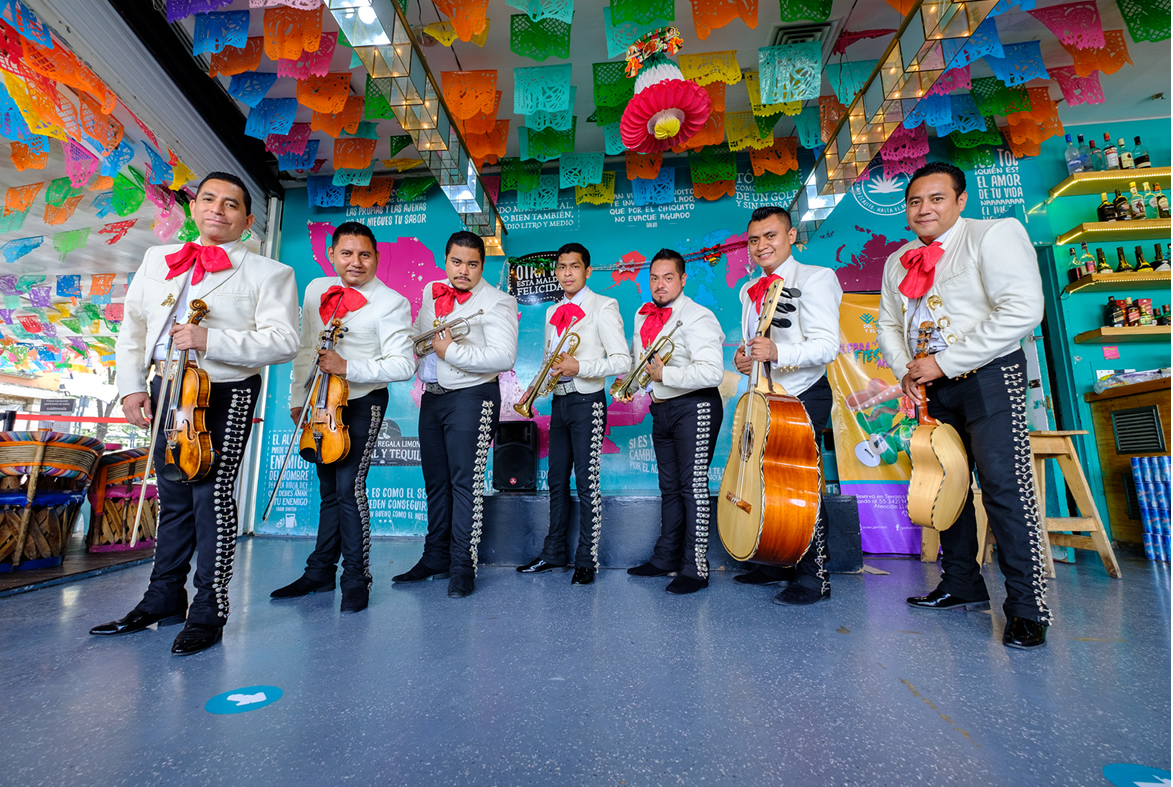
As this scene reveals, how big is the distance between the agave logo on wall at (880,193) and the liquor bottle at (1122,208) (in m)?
1.61

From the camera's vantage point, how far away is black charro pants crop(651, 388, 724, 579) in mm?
2672

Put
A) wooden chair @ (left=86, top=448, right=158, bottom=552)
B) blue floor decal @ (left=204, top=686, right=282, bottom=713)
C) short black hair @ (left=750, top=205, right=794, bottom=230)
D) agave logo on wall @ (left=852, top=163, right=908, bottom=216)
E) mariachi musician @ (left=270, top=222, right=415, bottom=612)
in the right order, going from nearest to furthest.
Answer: blue floor decal @ (left=204, top=686, right=282, bottom=713)
mariachi musician @ (left=270, top=222, right=415, bottom=612)
short black hair @ (left=750, top=205, right=794, bottom=230)
wooden chair @ (left=86, top=448, right=158, bottom=552)
agave logo on wall @ (left=852, top=163, right=908, bottom=216)

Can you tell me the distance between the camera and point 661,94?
320 centimetres

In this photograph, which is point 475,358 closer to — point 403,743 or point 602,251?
point 403,743

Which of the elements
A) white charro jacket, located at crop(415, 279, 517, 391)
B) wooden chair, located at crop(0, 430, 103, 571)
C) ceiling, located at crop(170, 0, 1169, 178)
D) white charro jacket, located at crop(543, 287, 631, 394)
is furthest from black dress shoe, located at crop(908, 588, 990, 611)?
wooden chair, located at crop(0, 430, 103, 571)

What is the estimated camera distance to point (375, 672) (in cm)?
156

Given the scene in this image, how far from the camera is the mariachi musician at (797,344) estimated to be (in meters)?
2.39

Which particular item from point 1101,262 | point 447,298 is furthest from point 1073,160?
point 447,298

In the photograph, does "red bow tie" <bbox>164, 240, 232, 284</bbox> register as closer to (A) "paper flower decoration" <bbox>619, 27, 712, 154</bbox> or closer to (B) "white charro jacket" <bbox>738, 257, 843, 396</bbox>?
(B) "white charro jacket" <bbox>738, 257, 843, 396</bbox>

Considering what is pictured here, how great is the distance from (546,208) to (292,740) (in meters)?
4.69

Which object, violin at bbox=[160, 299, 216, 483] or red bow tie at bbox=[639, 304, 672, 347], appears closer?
violin at bbox=[160, 299, 216, 483]

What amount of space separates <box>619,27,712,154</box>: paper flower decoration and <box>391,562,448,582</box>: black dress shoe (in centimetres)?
292

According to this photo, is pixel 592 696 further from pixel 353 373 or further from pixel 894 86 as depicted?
pixel 894 86

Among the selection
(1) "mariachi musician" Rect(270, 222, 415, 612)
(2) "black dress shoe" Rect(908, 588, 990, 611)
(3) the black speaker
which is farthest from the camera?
(3) the black speaker
